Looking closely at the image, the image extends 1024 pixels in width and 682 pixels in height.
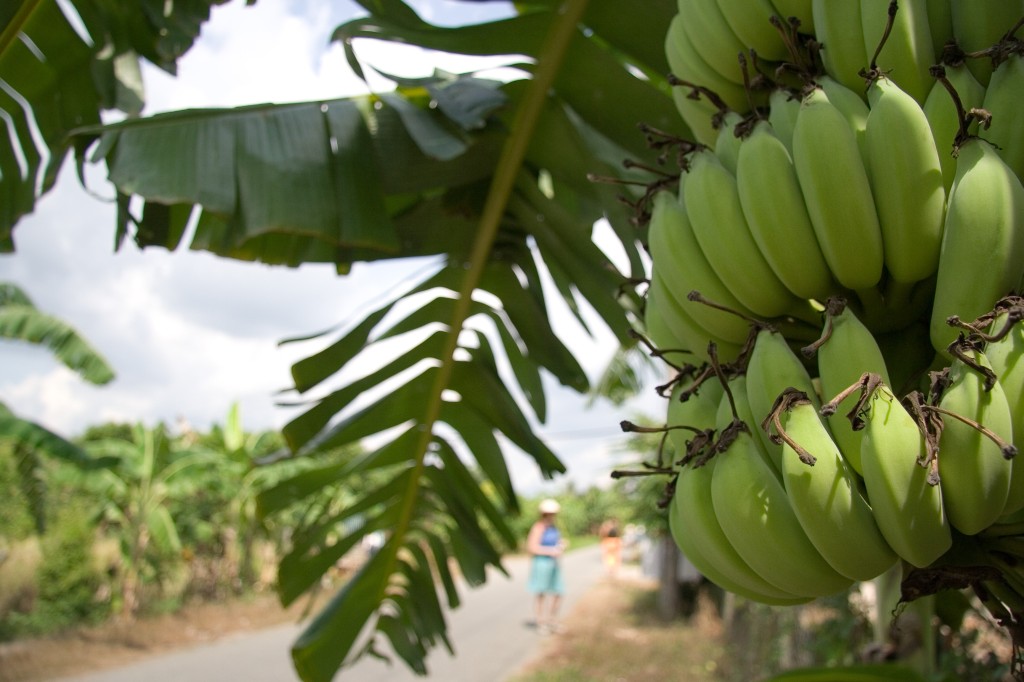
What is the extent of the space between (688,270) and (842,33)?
318 millimetres

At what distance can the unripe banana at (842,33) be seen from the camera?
0.79 m

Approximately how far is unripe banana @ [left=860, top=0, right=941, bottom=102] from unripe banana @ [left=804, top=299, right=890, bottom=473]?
0.29m

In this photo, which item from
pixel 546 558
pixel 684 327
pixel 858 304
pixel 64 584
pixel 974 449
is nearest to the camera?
pixel 974 449

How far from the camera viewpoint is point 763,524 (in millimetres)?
670

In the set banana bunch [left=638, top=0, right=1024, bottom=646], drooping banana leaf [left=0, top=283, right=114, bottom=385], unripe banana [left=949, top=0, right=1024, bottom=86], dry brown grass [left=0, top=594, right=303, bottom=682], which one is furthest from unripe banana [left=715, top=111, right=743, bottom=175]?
drooping banana leaf [left=0, top=283, right=114, bottom=385]

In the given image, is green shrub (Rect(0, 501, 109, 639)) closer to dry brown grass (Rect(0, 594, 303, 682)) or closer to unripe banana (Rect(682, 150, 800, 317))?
dry brown grass (Rect(0, 594, 303, 682))

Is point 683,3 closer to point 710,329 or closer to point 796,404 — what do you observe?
point 710,329

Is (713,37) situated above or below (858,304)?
above

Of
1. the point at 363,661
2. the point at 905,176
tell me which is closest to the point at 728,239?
the point at 905,176

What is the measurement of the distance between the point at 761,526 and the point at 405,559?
1722 mm

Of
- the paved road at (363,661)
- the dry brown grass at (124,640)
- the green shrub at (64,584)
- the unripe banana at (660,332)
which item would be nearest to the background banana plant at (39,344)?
the dry brown grass at (124,640)

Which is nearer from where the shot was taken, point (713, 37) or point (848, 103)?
point (848, 103)

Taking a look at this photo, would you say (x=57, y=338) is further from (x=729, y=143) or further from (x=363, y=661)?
(x=729, y=143)

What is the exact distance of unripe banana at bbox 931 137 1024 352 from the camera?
632 millimetres
